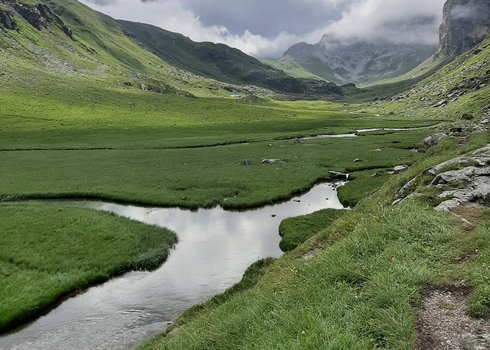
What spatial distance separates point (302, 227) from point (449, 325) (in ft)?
67.6

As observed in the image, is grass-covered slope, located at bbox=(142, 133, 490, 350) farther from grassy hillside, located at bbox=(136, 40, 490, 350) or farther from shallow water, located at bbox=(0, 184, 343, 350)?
shallow water, located at bbox=(0, 184, 343, 350)

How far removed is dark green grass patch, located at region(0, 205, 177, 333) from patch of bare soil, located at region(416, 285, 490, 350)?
61.8 feet

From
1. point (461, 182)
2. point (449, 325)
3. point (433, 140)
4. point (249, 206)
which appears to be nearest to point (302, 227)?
point (249, 206)

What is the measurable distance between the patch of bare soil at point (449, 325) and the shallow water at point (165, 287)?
12.5 meters

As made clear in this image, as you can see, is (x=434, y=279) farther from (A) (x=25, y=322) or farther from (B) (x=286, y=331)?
(A) (x=25, y=322)

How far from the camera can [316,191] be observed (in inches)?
1638

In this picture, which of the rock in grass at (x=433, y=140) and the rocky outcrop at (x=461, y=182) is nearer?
the rocky outcrop at (x=461, y=182)

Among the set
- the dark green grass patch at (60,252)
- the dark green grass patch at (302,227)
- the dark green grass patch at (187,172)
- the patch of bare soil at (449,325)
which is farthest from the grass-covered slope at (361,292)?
the dark green grass patch at (187,172)

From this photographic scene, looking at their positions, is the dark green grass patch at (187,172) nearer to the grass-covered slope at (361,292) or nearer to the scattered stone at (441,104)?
the grass-covered slope at (361,292)

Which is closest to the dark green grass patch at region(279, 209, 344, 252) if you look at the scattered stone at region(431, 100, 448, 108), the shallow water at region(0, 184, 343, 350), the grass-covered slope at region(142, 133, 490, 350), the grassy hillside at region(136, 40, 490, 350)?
the shallow water at region(0, 184, 343, 350)

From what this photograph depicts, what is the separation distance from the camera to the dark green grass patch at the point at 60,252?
1878cm

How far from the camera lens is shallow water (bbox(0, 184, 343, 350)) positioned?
53.0 feet

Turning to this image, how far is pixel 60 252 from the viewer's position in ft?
79.0

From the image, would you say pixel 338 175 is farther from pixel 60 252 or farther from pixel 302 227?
pixel 60 252
